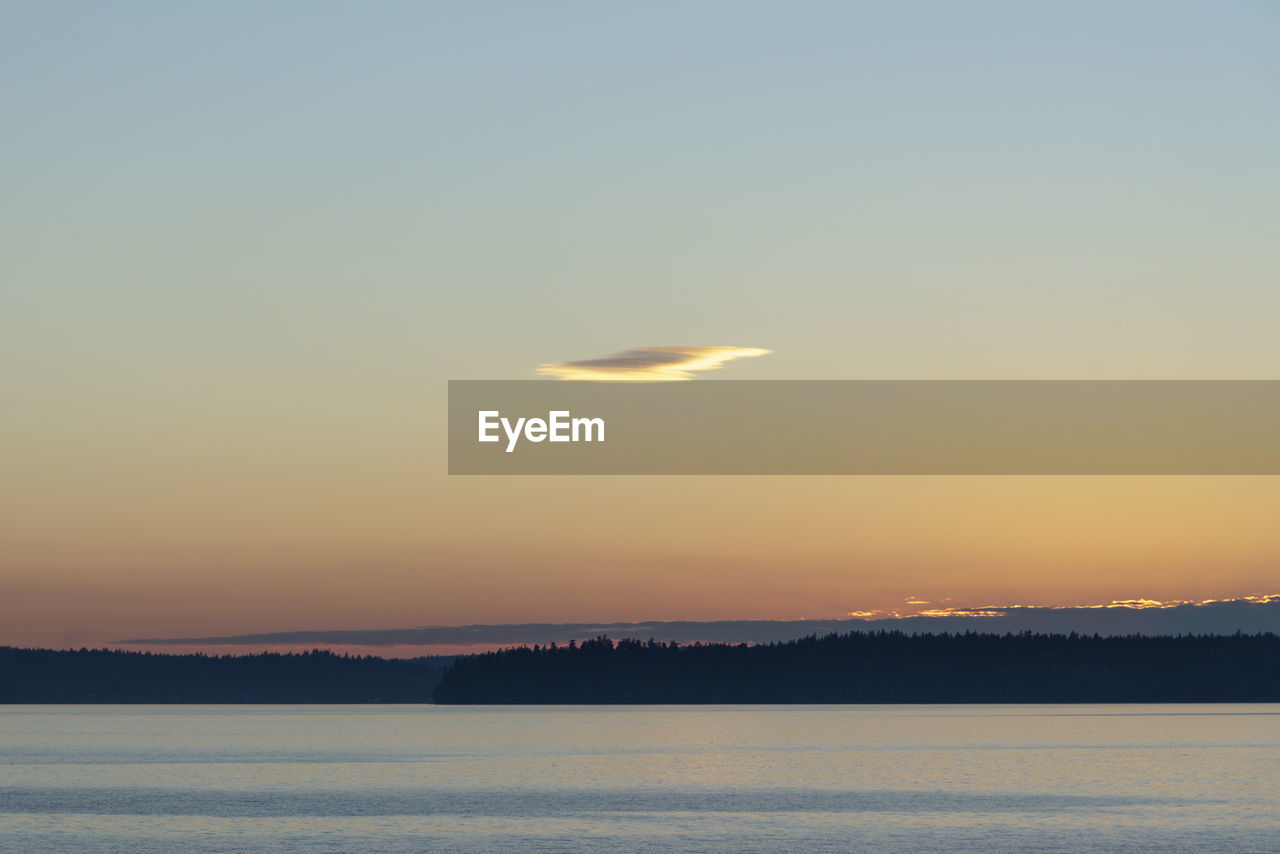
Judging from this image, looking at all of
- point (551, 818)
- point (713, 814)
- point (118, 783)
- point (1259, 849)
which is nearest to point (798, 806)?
point (713, 814)

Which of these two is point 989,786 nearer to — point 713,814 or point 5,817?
point 713,814

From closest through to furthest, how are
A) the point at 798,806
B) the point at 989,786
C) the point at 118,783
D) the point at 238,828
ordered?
the point at 238,828 < the point at 798,806 < the point at 989,786 < the point at 118,783

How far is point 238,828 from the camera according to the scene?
107438 mm

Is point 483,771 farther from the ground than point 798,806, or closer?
closer

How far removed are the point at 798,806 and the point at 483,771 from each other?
60927 millimetres

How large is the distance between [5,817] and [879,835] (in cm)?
6312

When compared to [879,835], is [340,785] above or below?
below

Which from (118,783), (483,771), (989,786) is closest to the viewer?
(989,786)

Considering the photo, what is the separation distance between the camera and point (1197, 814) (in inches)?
4599

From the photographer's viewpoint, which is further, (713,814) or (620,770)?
(620,770)

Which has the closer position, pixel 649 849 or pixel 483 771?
pixel 649 849

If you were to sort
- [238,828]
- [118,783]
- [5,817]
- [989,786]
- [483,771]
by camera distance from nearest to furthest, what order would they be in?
[238,828]
[5,817]
[989,786]
[118,783]
[483,771]

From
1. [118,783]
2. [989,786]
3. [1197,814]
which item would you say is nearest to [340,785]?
[118,783]

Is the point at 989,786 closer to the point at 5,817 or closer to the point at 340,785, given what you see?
the point at 340,785
